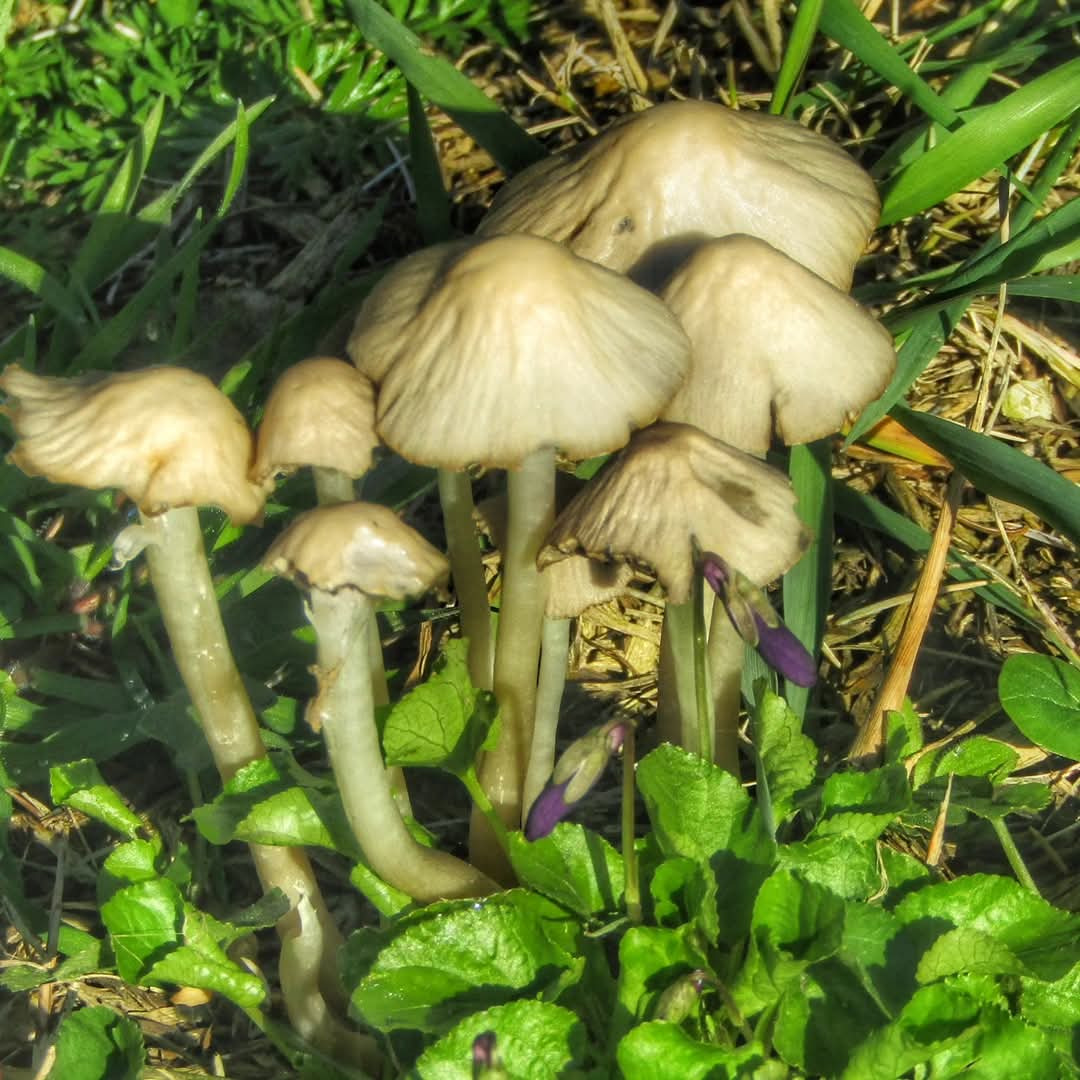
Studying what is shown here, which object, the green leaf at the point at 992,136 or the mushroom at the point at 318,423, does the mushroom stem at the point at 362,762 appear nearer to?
the mushroom at the point at 318,423

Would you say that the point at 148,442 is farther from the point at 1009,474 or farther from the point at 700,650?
the point at 1009,474

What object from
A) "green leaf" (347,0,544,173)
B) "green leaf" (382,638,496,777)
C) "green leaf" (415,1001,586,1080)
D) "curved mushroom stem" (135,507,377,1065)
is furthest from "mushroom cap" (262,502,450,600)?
"green leaf" (347,0,544,173)

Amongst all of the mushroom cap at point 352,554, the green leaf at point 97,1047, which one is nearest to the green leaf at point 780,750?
the mushroom cap at point 352,554

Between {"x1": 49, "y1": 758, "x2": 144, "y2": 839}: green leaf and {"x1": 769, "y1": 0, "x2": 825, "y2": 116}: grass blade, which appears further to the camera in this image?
{"x1": 769, "y1": 0, "x2": 825, "y2": 116}: grass blade

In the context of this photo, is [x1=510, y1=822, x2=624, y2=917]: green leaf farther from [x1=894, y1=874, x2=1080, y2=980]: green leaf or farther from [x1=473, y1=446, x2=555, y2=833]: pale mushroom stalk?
[x1=894, y1=874, x2=1080, y2=980]: green leaf

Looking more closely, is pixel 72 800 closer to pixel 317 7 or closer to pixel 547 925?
pixel 547 925

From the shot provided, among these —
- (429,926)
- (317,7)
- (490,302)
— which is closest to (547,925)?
(429,926)

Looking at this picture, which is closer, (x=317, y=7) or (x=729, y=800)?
(x=729, y=800)
